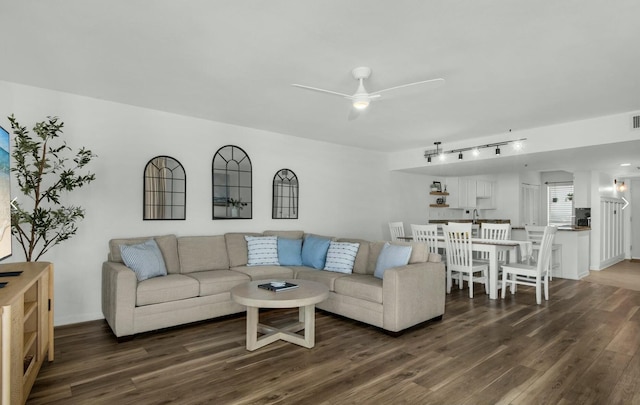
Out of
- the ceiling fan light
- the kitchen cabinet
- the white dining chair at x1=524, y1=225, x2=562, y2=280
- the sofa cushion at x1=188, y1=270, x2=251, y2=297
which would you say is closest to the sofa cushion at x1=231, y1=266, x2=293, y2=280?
the sofa cushion at x1=188, y1=270, x2=251, y2=297

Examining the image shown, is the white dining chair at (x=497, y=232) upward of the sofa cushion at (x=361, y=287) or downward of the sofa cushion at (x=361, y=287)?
upward

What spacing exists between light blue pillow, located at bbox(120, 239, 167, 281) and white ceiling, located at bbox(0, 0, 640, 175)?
5.49 feet

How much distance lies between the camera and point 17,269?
8.53 feet

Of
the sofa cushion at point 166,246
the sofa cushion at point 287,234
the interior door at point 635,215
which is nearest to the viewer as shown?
the sofa cushion at point 166,246

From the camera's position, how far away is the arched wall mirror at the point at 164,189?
4.37m

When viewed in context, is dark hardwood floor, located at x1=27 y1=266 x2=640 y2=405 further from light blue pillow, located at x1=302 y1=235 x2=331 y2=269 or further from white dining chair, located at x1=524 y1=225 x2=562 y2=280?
white dining chair, located at x1=524 y1=225 x2=562 y2=280

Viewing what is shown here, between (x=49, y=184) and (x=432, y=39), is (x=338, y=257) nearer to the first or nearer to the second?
(x=432, y=39)

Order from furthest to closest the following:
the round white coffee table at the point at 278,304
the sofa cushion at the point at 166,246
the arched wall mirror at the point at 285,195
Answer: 1. the arched wall mirror at the point at 285,195
2. the sofa cushion at the point at 166,246
3. the round white coffee table at the point at 278,304

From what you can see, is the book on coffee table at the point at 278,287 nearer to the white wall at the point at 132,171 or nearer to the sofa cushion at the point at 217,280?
the sofa cushion at the point at 217,280

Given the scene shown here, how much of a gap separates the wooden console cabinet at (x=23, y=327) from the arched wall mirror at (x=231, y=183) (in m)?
2.32

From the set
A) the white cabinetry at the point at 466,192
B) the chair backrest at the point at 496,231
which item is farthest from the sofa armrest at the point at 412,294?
the white cabinetry at the point at 466,192

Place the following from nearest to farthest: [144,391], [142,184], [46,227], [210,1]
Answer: [210,1], [144,391], [46,227], [142,184]

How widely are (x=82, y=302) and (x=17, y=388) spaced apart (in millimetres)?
2227

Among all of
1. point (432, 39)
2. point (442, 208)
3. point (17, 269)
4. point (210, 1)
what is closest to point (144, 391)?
point (17, 269)
